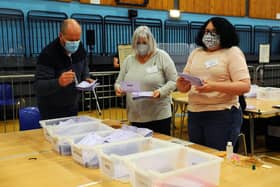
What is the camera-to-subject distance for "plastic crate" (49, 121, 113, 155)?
6.32ft

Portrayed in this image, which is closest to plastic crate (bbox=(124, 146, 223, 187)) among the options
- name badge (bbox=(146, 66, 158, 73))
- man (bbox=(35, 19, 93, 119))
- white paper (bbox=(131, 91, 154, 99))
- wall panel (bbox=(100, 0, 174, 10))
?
white paper (bbox=(131, 91, 154, 99))

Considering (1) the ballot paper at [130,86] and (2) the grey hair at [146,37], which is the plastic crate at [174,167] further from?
(2) the grey hair at [146,37]

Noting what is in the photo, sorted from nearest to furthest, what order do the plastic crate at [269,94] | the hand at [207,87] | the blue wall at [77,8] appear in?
the hand at [207,87] < the plastic crate at [269,94] < the blue wall at [77,8]

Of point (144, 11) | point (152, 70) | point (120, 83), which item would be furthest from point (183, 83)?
point (144, 11)

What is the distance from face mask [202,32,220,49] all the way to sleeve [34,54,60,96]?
3.72 feet

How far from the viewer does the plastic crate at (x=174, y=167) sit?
49.6 inches

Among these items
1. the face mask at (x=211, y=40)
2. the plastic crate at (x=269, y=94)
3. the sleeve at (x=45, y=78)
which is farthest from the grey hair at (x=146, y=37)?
the plastic crate at (x=269, y=94)

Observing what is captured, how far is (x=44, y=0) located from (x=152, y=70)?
413 cm

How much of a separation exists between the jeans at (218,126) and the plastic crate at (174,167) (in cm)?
75

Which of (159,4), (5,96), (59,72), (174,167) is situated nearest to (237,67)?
(174,167)

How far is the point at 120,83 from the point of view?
2816 millimetres

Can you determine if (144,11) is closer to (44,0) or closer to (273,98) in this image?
(44,0)

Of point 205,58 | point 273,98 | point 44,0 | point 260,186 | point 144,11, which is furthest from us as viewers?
point 144,11

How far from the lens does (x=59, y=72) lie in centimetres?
266
